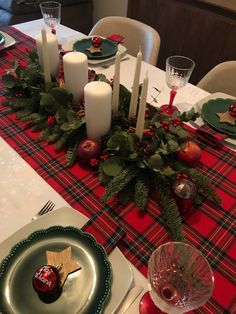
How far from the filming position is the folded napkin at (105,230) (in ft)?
1.87

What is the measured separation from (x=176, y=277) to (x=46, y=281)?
222 mm

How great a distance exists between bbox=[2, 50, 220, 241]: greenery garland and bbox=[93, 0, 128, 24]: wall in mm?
2180

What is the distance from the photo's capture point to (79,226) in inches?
23.6

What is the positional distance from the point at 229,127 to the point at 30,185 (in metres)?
0.60

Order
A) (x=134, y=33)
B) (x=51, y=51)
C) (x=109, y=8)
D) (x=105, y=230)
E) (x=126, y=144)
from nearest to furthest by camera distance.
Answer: (x=105, y=230)
(x=126, y=144)
(x=51, y=51)
(x=134, y=33)
(x=109, y=8)

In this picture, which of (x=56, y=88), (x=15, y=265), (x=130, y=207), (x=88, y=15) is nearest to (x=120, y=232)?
(x=130, y=207)

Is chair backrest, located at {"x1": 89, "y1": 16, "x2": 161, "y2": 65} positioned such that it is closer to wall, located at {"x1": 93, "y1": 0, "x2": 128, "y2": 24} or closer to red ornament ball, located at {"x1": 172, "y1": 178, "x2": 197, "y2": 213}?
red ornament ball, located at {"x1": 172, "y1": 178, "x2": 197, "y2": 213}

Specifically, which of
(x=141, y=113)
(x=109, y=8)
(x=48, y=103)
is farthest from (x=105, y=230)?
(x=109, y=8)

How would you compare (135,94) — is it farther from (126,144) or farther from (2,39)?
(2,39)

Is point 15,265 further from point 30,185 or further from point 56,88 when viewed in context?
point 56,88

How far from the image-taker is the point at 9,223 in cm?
62

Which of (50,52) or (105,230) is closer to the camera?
(105,230)

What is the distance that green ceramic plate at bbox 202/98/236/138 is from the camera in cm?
88

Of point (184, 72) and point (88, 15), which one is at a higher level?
point (184, 72)
